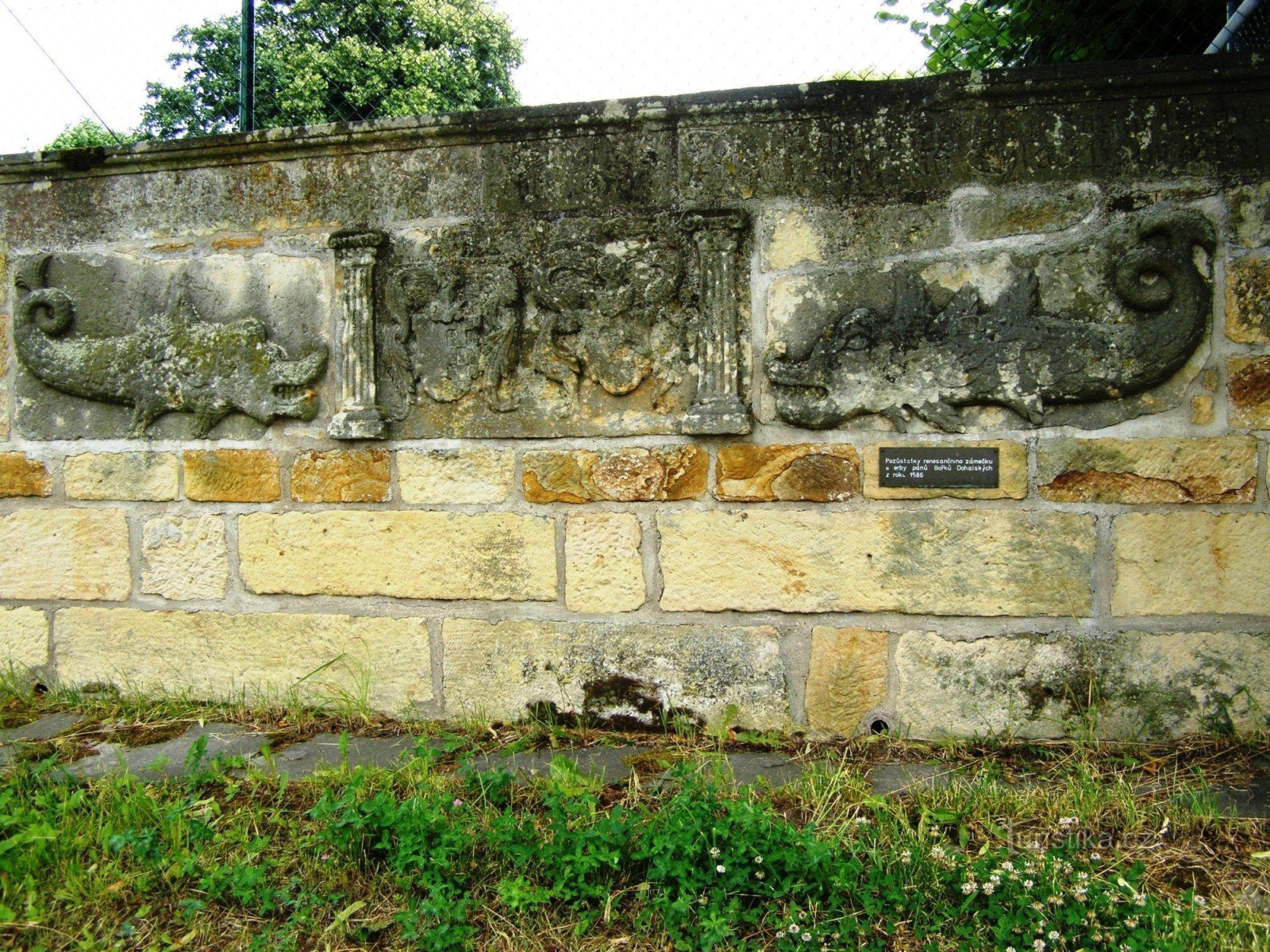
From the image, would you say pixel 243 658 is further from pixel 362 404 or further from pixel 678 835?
pixel 678 835

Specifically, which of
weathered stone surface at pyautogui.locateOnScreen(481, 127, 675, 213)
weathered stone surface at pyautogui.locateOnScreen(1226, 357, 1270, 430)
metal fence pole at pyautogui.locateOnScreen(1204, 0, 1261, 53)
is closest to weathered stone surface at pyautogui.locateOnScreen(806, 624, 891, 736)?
weathered stone surface at pyautogui.locateOnScreen(1226, 357, 1270, 430)

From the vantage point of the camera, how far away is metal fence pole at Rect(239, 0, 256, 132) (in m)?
3.61

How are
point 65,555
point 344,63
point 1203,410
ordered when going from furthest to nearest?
point 344,63 → point 65,555 → point 1203,410

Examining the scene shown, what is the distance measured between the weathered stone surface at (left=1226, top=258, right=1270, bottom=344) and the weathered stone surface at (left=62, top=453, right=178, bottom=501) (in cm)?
364

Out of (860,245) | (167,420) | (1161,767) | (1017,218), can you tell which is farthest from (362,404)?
(1161,767)

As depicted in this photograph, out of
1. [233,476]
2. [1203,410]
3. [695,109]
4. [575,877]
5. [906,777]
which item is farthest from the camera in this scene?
[233,476]

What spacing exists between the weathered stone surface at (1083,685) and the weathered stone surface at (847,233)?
1.26m

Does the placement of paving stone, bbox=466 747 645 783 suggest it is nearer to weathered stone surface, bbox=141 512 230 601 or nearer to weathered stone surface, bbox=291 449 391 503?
weathered stone surface, bbox=291 449 391 503

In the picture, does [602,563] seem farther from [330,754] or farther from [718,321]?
[330,754]

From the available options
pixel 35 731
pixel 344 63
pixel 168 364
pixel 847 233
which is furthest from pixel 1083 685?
pixel 344 63

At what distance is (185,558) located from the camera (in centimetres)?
325

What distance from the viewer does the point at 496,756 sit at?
2.79 metres

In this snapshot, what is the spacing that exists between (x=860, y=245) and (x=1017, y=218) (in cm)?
49

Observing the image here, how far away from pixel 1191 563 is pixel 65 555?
399 cm
